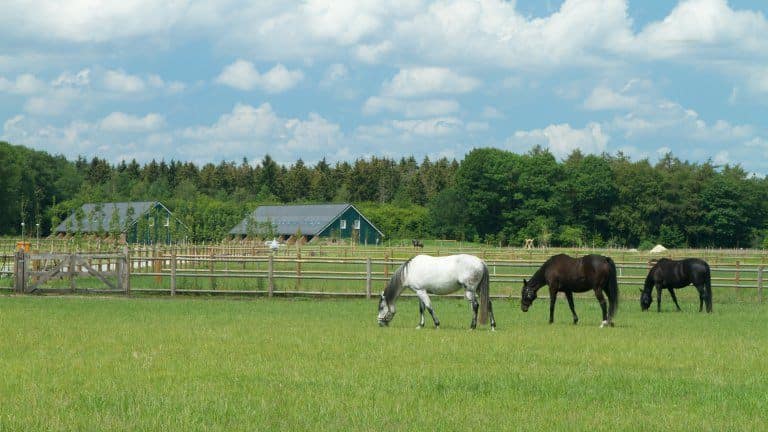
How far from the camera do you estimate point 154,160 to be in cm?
16362

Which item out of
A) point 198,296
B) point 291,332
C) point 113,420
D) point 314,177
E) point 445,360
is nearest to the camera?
point 113,420

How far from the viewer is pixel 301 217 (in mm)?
96000

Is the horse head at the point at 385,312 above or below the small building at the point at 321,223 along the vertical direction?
below

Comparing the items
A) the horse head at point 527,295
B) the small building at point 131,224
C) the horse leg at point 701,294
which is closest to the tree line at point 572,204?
the small building at point 131,224

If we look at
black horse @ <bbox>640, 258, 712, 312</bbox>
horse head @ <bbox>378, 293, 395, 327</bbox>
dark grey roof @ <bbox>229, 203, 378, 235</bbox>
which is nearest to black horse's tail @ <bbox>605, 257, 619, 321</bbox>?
horse head @ <bbox>378, 293, 395, 327</bbox>

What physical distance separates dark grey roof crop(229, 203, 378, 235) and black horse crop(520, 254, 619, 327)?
73.1m

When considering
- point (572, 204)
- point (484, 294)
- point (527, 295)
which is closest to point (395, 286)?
point (484, 294)

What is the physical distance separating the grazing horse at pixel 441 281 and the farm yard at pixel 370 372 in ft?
2.03

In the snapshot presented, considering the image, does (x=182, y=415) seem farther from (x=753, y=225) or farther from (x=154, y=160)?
(x=154, y=160)

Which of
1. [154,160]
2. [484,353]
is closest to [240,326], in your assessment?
[484,353]

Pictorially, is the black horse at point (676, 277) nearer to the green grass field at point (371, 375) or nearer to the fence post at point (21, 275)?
the green grass field at point (371, 375)

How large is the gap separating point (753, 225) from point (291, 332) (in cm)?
9140

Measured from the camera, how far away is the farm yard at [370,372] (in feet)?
26.3

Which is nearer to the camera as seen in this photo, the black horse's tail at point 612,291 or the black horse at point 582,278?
the black horse's tail at point 612,291
